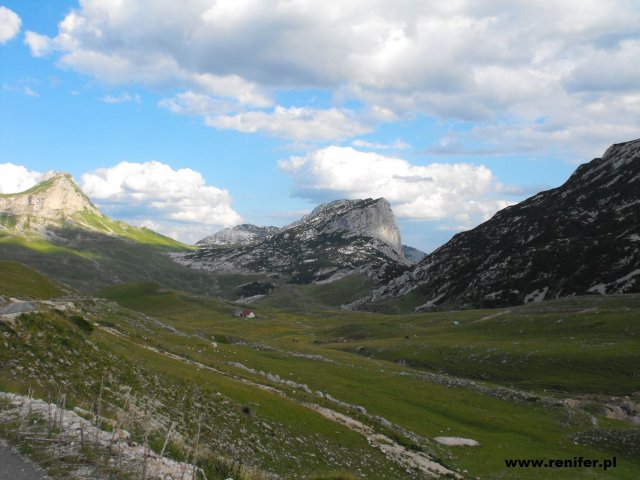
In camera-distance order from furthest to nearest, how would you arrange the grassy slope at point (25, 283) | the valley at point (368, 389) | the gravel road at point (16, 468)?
the grassy slope at point (25, 283), the valley at point (368, 389), the gravel road at point (16, 468)

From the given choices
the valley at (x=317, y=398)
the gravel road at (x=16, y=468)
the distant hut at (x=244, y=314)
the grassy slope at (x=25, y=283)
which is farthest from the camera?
the distant hut at (x=244, y=314)

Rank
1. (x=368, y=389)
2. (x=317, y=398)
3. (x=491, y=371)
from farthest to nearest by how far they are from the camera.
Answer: (x=491, y=371)
(x=368, y=389)
(x=317, y=398)

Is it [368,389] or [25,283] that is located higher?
[25,283]

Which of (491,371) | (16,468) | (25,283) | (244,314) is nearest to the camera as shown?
(16,468)

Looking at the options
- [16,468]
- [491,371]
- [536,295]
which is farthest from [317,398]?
[536,295]

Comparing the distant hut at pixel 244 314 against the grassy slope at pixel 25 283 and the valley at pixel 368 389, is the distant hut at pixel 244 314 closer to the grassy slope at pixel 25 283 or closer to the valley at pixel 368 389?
the valley at pixel 368 389

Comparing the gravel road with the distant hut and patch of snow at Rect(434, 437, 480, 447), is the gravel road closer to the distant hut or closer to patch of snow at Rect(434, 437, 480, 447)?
patch of snow at Rect(434, 437, 480, 447)

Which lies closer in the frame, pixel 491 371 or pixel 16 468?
pixel 16 468

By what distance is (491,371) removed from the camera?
241 ft

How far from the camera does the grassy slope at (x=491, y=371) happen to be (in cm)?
4422

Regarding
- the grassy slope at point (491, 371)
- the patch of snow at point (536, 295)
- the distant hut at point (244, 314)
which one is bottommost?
the distant hut at point (244, 314)

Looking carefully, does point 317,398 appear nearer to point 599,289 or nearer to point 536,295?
point 599,289

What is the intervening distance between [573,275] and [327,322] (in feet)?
298

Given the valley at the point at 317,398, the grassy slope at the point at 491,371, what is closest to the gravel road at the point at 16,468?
the valley at the point at 317,398
